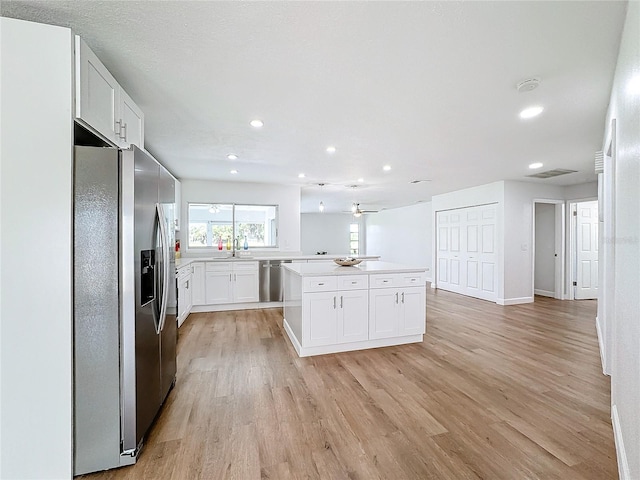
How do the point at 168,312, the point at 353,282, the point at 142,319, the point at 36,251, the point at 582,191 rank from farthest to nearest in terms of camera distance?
the point at 582,191
the point at 353,282
the point at 168,312
the point at 142,319
the point at 36,251

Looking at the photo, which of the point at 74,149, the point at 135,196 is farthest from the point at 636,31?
the point at 74,149

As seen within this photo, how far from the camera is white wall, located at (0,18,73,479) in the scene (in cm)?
139

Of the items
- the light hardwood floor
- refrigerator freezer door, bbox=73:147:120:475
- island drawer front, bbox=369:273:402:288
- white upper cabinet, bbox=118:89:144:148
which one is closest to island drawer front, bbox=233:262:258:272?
the light hardwood floor

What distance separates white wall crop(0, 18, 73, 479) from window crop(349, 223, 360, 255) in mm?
11878

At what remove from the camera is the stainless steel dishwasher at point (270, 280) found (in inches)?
212

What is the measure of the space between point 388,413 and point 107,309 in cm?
194

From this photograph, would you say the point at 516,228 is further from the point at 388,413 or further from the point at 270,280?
the point at 388,413

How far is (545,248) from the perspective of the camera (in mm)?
6762

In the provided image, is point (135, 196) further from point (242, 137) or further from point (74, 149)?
point (242, 137)

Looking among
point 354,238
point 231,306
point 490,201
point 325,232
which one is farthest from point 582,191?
point 325,232

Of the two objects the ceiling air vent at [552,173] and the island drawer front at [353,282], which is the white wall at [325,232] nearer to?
the ceiling air vent at [552,173]

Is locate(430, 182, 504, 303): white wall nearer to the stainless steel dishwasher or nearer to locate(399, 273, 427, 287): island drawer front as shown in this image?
locate(399, 273, 427, 287): island drawer front

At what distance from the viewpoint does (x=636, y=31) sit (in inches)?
48.9

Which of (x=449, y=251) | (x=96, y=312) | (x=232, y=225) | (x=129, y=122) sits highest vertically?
(x=129, y=122)
